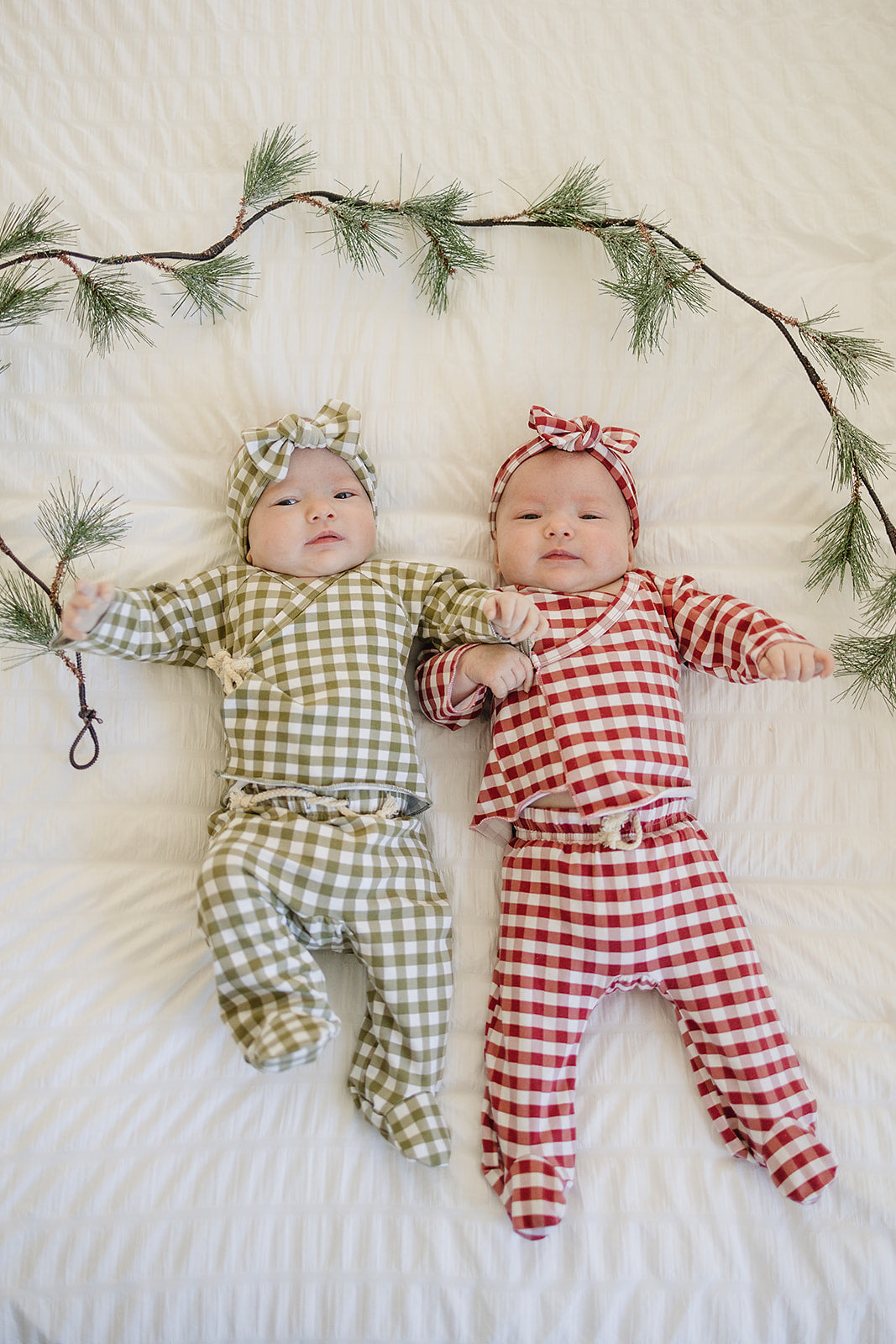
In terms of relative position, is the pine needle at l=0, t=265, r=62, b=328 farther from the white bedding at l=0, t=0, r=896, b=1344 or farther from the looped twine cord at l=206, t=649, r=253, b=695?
the looped twine cord at l=206, t=649, r=253, b=695

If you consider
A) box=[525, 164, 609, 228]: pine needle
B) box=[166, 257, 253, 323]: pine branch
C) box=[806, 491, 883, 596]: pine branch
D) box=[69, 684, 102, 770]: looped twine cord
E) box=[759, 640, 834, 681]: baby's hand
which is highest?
box=[525, 164, 609, 228]: pine needle

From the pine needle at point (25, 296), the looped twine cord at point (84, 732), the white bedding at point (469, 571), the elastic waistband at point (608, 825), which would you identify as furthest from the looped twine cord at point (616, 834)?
the pine needle at point (25, 296)

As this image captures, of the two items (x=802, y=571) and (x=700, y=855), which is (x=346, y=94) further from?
(x=700, y=855)

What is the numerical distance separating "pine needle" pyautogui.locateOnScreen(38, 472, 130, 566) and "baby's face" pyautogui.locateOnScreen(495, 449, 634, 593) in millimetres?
508

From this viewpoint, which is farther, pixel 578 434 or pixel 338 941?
pixel 578 434

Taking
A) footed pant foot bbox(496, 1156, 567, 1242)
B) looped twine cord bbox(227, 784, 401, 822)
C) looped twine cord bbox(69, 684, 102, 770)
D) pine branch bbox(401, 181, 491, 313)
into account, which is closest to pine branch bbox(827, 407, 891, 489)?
pine branch bbox(401, 181, 491, 313)

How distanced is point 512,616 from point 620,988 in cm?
45

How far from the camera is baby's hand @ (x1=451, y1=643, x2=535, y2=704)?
1.09 metres

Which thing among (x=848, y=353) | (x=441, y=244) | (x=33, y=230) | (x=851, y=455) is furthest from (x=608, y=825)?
(x=33, y=230)

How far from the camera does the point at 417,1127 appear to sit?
101 cm

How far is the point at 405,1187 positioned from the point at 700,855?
1.64 feet

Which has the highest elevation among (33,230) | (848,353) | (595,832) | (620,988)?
(33,230)

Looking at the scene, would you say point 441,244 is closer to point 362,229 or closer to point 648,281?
point 362,229

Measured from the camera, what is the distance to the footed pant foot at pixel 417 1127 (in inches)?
39.4
